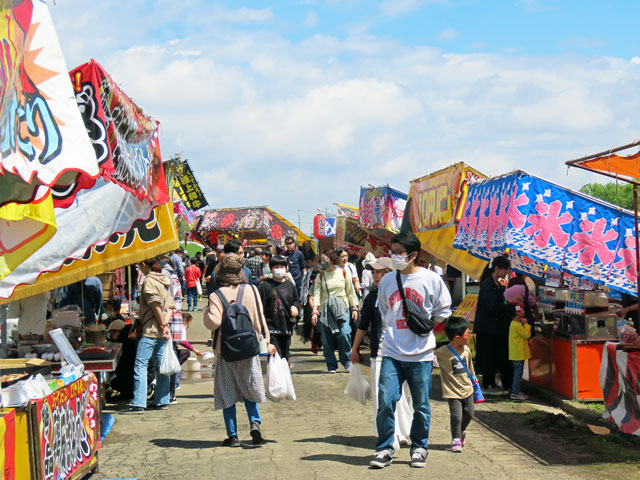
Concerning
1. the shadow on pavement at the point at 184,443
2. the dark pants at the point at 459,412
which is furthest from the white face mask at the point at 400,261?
the shadow on pavement at the point at 184,443

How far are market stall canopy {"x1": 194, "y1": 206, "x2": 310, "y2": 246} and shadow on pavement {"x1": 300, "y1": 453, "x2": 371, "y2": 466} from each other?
3541cm

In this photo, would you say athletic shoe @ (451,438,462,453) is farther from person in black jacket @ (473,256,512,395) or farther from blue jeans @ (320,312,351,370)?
blue jeans @ (320,312,351,370)

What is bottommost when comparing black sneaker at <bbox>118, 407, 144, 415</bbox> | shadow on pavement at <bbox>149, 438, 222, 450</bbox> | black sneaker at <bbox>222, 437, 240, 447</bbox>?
shadow on pavement at <bbox>149, 438, 222, 450</bbox>

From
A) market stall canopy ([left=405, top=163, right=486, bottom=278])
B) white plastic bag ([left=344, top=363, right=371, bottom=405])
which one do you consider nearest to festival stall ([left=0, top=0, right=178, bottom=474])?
white plastic bag ([left=344, top=363, right=371, bottom=405])

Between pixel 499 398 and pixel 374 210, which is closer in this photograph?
pixel 499 398

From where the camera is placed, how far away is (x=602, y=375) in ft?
28.3

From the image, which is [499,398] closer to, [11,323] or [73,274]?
[73,274]

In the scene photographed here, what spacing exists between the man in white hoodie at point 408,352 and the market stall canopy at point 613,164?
98.5 inches

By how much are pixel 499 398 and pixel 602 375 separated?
1887 millimetres

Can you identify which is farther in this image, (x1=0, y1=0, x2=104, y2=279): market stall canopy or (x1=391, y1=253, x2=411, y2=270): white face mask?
(x1=391, y1=253, x2=411, y2=270): white face mask

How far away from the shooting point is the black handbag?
6609 mm

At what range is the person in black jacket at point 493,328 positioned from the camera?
33.6ft

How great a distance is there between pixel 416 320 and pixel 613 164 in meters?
3.07

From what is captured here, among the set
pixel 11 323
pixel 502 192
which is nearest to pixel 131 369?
pixel 11 323
